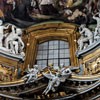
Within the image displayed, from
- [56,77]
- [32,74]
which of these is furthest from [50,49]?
[56,77]

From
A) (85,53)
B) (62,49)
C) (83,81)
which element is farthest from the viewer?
(62,49)

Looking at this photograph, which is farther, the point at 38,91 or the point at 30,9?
the point at 30,9

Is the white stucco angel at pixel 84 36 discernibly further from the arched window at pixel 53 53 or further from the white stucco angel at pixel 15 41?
the white stucco angel at pixel 15 41

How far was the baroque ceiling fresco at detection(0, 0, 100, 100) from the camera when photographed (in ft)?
63.5

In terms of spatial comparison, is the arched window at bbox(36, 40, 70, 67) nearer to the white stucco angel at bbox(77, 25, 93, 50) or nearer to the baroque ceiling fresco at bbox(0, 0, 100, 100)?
the baroque ceiling fresco at bbox(0, 0, 100, 100)

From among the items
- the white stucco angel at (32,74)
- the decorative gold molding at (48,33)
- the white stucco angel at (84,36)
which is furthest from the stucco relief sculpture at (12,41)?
the white stucco angel at (84,36)

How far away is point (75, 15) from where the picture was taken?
22.7m

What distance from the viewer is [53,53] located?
22.5 m

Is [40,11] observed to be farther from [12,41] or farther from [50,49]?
[12,41]

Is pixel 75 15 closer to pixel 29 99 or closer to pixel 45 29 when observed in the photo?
pixel 45 29

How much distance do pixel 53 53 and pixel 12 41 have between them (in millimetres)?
2049

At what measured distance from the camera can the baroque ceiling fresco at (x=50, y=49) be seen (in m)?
19.4

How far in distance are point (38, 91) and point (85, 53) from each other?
291cm

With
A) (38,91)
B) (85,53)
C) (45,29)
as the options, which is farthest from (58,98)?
(45,29)
